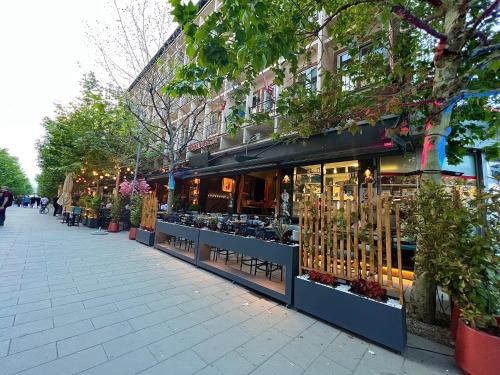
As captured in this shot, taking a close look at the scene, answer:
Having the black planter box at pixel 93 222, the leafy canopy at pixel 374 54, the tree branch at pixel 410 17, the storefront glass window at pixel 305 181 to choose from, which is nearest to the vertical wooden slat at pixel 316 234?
the leafy canopy at pixel 374 54

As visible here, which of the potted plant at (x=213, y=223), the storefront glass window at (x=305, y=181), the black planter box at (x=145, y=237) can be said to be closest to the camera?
the potted plant at (x=213, y=223)

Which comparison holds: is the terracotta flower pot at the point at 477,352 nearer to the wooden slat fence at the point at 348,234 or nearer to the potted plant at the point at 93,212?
the wooden slat fence at the point at 348,234

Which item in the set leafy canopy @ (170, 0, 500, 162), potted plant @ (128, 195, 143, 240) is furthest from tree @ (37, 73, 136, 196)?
leafy canopy @ (170, 0, 500, 162)

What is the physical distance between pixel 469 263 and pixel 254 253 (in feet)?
10.5

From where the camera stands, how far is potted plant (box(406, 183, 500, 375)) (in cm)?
233

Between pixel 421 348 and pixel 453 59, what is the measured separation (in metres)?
3.98

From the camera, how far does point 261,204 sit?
13562 mm

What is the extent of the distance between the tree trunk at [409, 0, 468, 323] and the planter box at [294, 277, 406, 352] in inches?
35.4

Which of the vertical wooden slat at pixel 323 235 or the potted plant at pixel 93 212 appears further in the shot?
the potted plant at pixel 93 212

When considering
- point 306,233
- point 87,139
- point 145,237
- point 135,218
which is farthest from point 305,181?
point 87,139

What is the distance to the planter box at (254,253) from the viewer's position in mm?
3967

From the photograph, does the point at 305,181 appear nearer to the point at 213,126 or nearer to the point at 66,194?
the point at 213,126

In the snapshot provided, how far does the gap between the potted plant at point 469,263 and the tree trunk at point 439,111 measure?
0.58 meters

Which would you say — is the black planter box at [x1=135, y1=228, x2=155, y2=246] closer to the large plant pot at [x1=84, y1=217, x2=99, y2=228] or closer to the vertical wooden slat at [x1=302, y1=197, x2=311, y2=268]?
the large plant pot at [x1=84, y1=217, x2=99, y2=228]
